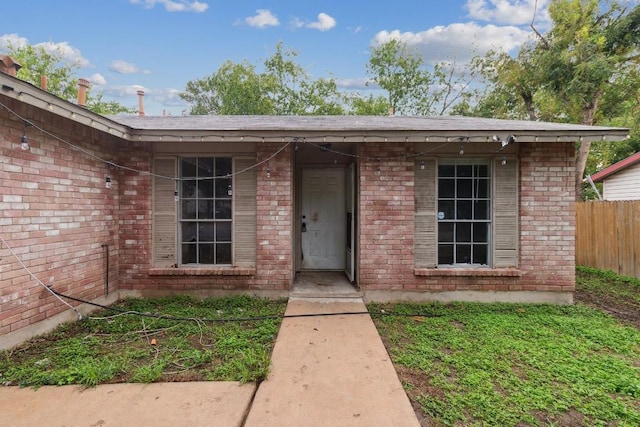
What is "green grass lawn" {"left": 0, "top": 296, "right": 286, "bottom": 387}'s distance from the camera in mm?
2914

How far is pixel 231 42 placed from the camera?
17891mm

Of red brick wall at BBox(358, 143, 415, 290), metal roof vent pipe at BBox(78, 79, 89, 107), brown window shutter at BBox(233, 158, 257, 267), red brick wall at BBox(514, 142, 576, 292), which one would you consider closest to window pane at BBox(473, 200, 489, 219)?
red brick wall at BBox(514, 142, 576, 292)

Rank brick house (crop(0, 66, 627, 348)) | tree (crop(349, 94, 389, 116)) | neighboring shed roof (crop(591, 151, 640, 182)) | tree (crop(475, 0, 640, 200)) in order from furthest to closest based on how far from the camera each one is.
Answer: tree (crop(349, 94, 389, 116))
tree (crop(475, 0, 640, 200))
neighboring shed roof (crop(591, 151, 640, 182))
brick house (crop(0, 66, 627, 348))

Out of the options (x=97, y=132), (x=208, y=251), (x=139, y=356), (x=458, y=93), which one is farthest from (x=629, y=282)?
(x=458, y=93)

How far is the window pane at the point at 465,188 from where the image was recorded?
529cm

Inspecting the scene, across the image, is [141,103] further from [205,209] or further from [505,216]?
[505,216]

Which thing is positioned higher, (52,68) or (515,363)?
(52,68)

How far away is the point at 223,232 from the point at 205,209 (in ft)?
1.60

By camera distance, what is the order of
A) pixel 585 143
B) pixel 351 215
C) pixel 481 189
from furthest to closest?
pixel 585 143, pixel 351 215, pixel 481 189

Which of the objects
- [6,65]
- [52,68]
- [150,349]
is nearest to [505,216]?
[150,349]

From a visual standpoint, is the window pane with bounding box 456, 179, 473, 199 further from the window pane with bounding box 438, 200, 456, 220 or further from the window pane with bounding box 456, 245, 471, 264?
the window pane with bounding box 456, 245, 471, 264

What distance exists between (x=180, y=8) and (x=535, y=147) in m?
15.4

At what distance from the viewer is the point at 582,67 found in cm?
1226

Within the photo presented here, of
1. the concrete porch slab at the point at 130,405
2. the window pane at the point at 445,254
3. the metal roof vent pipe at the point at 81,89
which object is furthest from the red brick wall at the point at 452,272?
the metal roof vent pipe at the point at 81,89
